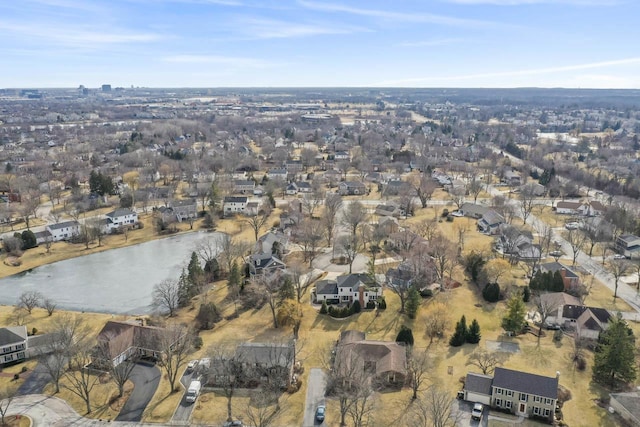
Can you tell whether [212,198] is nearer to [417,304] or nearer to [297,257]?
[297,257]

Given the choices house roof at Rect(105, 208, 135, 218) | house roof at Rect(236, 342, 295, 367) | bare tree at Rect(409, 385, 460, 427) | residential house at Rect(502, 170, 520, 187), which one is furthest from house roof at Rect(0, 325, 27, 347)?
residential house at Rect(502, 170, 520, 187)

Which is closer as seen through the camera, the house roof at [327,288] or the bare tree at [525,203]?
the house roof at [327,288]

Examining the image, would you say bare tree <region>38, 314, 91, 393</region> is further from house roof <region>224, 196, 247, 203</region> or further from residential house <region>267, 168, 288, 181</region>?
residential house <region>267, 168, 288, 181</region>

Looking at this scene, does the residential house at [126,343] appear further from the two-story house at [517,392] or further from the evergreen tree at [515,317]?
the evergreen tree at [515,317]

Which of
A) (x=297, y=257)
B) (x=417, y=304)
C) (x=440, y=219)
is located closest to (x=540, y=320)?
(x=417, y=304)

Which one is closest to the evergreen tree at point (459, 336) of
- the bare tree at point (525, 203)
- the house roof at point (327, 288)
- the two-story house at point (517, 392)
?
the two-story house at point (517, 392)

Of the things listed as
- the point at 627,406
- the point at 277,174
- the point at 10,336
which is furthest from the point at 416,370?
the point at 277,174

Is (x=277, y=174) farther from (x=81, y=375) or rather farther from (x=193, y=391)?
(x=193, y=391)
